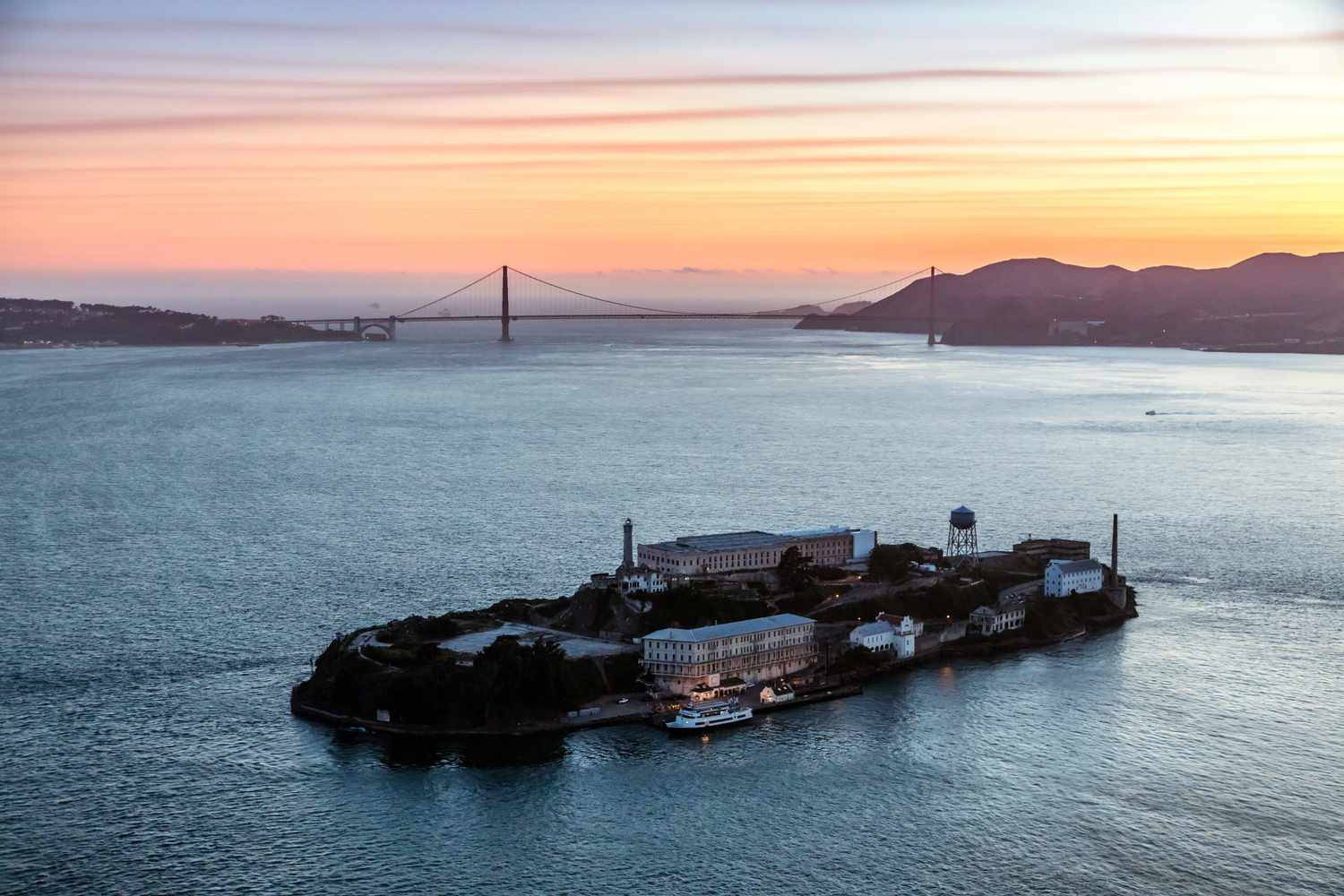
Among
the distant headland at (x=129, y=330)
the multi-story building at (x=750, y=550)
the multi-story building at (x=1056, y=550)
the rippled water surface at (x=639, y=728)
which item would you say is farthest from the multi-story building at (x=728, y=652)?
the distant headland at (x=129, y=330)

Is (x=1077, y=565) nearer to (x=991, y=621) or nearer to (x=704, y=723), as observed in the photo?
(x=991, y=621)

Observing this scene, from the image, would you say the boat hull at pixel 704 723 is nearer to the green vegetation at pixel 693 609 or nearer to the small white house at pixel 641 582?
the green vegetation at pixel 693 609

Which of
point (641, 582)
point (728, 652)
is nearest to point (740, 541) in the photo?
point (641, 582)

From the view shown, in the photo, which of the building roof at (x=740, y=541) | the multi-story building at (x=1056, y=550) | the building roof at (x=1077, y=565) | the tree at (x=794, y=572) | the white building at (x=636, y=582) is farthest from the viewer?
the multi-story building at (x=1056, y=550)

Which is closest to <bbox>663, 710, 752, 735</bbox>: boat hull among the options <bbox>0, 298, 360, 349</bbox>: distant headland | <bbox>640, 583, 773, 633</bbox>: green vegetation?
<bbox>640, 583, 773, 633</bbox>: green vegetation

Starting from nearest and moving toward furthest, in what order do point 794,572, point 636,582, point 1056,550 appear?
point 636,582, point 794,572, point 1056,550

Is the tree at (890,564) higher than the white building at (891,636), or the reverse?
the tree at (890,564)
